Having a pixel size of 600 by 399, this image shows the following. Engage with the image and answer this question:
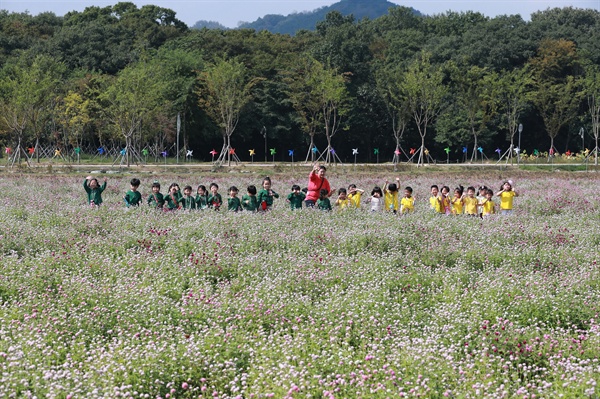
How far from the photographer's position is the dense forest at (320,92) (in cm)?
5388

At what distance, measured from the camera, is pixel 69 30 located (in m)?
68.2

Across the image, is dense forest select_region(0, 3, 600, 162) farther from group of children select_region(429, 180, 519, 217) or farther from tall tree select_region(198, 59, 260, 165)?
group of children select_region(429, 180, 519, 217)

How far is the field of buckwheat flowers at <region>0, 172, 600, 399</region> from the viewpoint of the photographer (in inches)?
244

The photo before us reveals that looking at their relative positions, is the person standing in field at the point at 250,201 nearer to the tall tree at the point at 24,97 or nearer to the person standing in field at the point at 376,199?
the person standing in field at the point at 376,199

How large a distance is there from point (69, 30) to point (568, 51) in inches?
1862

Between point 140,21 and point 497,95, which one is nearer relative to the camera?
point 497,95

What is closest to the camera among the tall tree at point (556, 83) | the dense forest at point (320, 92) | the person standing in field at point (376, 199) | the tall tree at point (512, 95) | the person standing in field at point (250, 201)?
the person standing in field at point (250, 201)

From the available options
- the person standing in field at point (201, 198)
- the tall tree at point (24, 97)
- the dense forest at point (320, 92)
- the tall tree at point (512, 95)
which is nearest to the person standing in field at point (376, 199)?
the person standing in field at point (201, 198)

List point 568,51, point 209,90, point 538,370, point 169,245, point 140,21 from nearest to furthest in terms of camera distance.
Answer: point 538,370, point 169,245, point 209,90, point 568,51, point 140,21

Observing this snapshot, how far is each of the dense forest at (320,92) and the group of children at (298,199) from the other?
32.2m

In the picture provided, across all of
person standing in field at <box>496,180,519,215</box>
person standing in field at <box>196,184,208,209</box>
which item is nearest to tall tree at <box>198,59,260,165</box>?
person standing in field at <box>196,184,208,209</box>

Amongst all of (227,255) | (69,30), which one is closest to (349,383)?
(227,255)

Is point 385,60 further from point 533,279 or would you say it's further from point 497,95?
point 533,279

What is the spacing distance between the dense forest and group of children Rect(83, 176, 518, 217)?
106 ft
